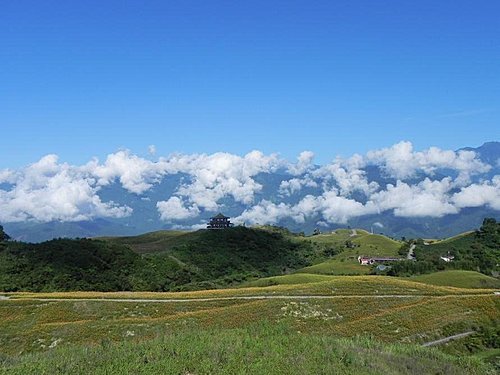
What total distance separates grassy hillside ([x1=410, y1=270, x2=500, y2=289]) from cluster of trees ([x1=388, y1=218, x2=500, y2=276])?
17.2m

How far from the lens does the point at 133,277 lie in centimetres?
12350

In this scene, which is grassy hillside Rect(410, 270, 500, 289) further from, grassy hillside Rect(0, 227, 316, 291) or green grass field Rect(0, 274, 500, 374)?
grassy hillside Rect(0, 227, 316, 291)

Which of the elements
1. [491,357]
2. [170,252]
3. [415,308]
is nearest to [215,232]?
[170,252]

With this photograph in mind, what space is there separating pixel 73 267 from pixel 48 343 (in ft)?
250

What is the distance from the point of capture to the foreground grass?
2184cm

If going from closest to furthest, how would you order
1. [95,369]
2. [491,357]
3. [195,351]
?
[95,369]
[195,351]
[491,357]

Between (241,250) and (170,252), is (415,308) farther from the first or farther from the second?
(241,250)

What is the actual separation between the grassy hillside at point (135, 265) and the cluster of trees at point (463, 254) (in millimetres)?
43353

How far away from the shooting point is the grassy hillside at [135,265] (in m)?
110

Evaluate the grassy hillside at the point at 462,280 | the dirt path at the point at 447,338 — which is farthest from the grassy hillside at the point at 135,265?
the dirt path at the point at 447,338

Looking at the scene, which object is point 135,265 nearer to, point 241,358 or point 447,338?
point 447,338

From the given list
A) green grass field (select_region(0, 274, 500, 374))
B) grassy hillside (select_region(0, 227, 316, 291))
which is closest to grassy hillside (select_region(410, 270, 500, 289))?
green grass field (select_region(0, 274, 500, 374))

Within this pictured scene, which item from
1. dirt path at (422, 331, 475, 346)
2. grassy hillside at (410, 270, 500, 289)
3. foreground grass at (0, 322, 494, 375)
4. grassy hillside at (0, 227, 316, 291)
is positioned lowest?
dirt path at (422, 331, 475, 346)

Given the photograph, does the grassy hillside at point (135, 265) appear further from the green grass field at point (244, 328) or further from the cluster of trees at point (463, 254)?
the green grass field at point (244, 328)
